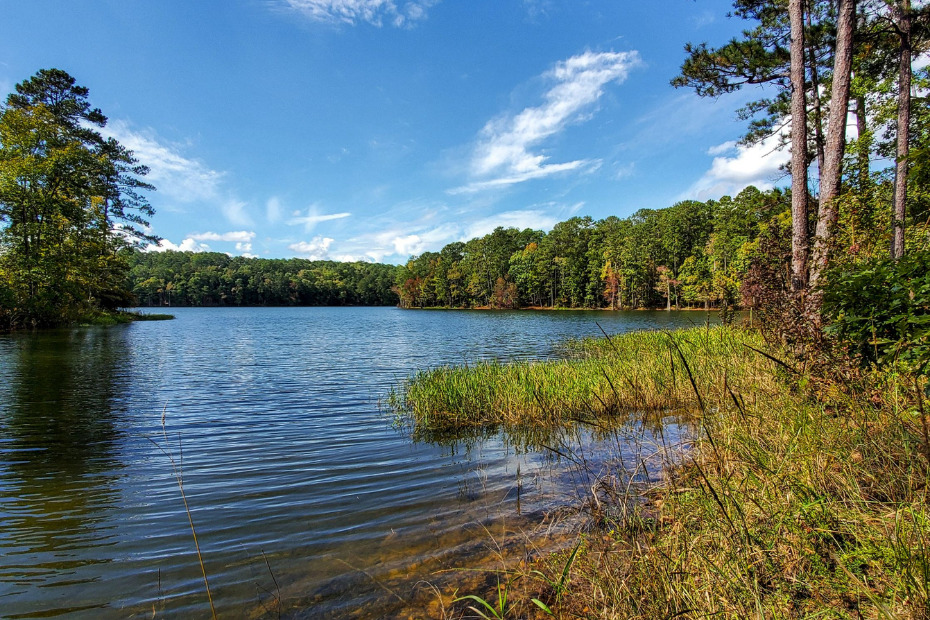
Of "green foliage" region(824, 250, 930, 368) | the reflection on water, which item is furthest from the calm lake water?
"green foliage" region(824, 250, 930, 368)

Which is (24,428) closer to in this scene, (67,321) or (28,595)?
(28,595)

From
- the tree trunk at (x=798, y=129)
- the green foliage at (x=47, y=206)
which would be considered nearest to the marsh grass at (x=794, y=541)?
the tree trunk at (x=798, y=129)

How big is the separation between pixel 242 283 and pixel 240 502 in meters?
122

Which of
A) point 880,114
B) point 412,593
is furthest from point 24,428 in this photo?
point 880,114

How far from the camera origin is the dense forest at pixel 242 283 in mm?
104562

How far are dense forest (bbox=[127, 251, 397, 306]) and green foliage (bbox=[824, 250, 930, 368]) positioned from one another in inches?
4385

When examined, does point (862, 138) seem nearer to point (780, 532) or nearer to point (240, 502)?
point (780, 532)

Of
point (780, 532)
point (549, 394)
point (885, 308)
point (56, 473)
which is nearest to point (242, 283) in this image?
point (56, 473)

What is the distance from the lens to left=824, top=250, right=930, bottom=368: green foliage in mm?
3447

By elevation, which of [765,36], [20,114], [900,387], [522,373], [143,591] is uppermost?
[20,114]

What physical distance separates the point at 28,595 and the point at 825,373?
7357mm

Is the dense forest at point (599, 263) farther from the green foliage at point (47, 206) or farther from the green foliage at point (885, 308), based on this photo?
the green foliage at point (47, 206)

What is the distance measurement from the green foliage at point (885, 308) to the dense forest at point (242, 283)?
365 feet

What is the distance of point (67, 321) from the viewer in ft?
94.7
